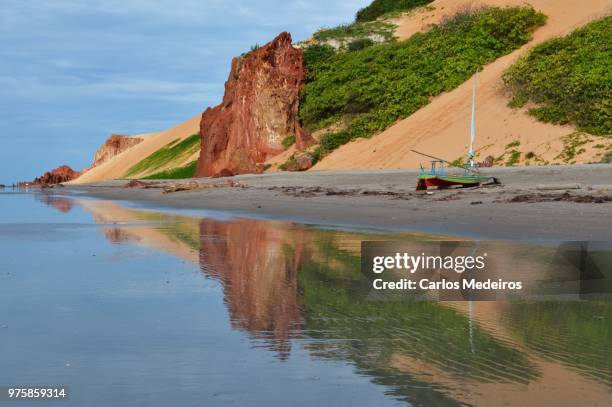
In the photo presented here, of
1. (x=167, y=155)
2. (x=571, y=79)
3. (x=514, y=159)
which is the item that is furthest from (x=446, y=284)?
(x=167, y=155)

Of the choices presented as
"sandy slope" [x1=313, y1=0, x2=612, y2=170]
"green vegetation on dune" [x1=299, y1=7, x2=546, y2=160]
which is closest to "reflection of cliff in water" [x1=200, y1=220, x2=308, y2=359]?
"sandy slope" [x1=313, y1=0, x2=612, y2=170]

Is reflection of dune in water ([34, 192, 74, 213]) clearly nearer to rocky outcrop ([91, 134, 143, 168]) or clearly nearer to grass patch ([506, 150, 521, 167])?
grass patch ([506, 150, 521, 167])

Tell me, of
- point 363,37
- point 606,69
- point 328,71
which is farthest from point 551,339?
point 363,37

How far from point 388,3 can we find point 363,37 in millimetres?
22077

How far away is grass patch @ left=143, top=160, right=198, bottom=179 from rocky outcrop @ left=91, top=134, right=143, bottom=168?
42.1 metres

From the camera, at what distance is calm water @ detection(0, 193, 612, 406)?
431cm

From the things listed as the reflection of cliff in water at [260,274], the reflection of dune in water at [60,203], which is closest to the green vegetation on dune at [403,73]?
the reflection of dune in water at [60,203]

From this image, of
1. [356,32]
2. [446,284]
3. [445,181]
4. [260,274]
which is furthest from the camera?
[356,32]

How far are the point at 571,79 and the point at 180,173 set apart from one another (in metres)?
36.7

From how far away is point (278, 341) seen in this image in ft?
18.2

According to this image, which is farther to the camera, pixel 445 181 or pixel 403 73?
pixel 403 73

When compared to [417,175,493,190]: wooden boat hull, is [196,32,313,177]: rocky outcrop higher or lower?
higher

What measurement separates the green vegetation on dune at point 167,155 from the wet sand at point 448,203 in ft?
131

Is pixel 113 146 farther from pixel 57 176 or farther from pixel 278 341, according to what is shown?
pixel 278 341
